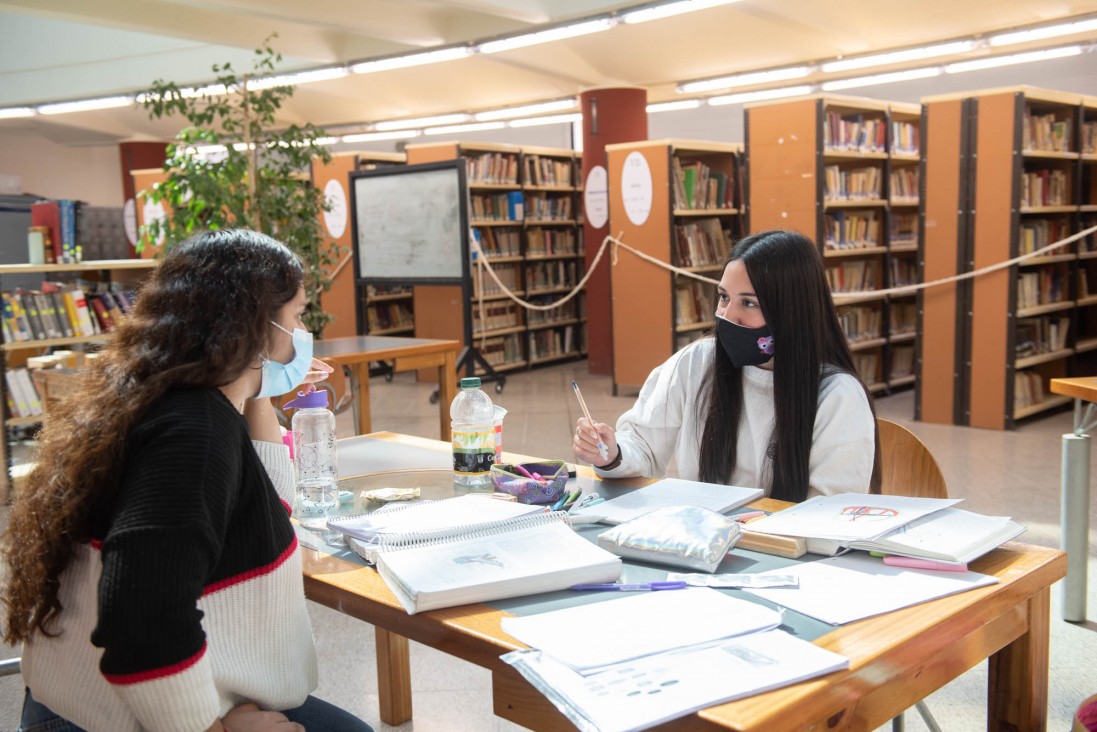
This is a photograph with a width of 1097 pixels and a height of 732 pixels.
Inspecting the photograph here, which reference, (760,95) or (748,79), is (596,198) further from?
(760,95)

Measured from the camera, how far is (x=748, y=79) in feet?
34.4

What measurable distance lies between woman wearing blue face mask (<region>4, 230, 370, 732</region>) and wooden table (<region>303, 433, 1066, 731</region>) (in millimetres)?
159

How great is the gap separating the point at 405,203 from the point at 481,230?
1.88 metres

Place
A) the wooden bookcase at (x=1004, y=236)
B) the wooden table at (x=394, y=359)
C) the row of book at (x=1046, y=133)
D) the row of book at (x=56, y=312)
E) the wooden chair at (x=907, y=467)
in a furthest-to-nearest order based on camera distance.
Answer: the row of book at (x=1046, y=133) < the wooden bookcase at (x=1004, y=236) < the row of book at (x=56, y=312) < the wooden table at (x=394, y=359) < the wooden chair at (x=907, y=467)

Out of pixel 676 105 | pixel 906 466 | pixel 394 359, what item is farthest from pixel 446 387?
pixel 676 105

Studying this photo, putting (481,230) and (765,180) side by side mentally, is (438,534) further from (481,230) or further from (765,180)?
(481,230)

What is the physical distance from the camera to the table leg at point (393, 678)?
7.98 feet

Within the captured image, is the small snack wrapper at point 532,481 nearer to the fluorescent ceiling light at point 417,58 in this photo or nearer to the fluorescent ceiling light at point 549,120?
the fluorescent ceiling light at point 417,58

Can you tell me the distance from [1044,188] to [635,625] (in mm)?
6464

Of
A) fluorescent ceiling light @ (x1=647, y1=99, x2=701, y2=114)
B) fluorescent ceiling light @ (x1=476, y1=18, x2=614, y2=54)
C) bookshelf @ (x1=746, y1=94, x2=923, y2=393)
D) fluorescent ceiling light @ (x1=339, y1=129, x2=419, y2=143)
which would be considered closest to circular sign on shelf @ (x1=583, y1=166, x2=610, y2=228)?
fluorescent ceiling light @ (x1=476, y1=18, x2=614, y2=54)

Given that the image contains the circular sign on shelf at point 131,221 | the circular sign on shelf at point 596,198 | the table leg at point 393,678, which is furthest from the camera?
the circular sign on shelf at point 131,221

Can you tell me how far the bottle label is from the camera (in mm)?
1947

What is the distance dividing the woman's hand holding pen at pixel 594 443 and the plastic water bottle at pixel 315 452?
1.66 feet

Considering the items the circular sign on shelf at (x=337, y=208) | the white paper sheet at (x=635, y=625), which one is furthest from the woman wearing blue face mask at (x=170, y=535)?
the circular sign on shelf at (x=337, y=208)
